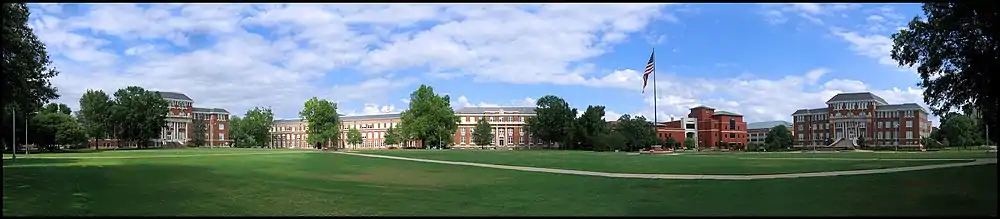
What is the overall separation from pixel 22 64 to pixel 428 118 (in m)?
85.8

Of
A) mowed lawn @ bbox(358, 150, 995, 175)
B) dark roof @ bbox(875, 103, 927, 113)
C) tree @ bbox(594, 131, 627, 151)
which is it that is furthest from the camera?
dark roof @ bbox(875, 103, 927, 113)

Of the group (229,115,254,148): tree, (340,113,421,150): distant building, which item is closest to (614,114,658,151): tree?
(340,113,421,150): distant building

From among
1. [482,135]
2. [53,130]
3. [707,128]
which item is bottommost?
[482,135]

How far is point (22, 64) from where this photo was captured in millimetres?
30625

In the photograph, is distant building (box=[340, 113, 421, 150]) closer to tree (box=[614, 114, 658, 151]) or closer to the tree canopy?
tree (box=[614, 114, 658, 151])

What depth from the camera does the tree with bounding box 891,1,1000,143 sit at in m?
23.8

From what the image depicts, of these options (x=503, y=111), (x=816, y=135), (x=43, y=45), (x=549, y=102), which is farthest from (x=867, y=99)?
(x=43, y=45)

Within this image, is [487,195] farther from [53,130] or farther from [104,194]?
[53,130]

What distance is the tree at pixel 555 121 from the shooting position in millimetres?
121019

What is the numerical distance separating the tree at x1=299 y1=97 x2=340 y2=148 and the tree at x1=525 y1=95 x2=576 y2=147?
36.4 meters

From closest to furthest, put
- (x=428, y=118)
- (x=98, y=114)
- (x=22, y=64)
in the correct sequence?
(x=22, y=64), (x=98, y=114), (x=428, y=118)

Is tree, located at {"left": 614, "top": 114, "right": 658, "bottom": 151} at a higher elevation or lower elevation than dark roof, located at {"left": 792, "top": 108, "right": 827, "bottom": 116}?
lower

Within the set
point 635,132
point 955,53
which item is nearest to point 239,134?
point 635,132

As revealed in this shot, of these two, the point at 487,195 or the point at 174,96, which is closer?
the point at 487,195
